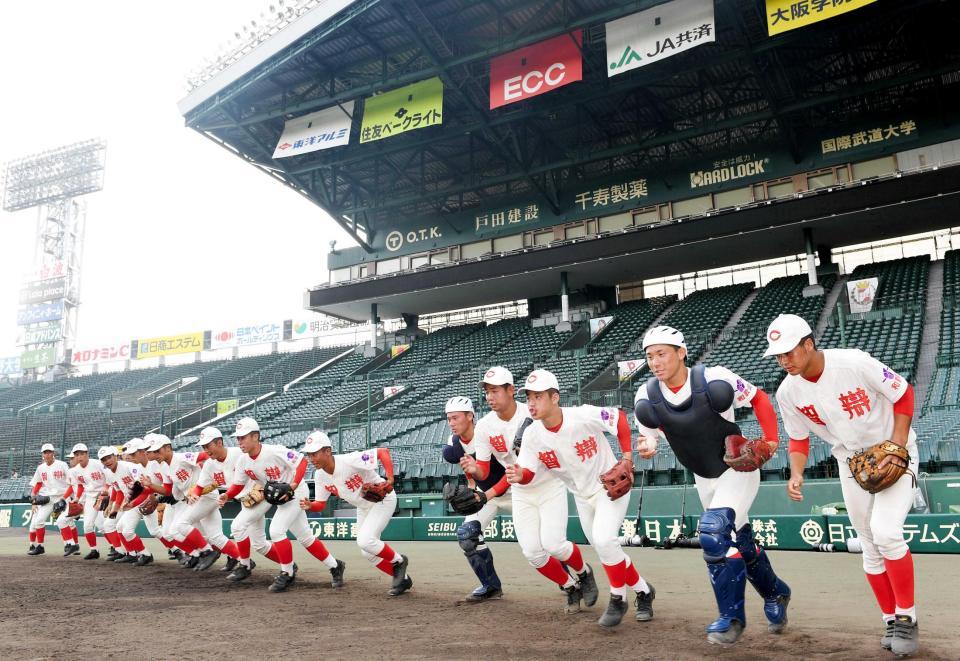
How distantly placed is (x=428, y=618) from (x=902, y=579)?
3.86 meters

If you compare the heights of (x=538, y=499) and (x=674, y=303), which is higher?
(x=674, y=303)

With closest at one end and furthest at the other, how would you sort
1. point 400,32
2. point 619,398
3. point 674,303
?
point 619,398
point 400,32
point 674,303

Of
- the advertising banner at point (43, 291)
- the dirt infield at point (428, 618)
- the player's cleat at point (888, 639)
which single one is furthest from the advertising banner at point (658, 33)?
the advertising banner at point (43, 291)

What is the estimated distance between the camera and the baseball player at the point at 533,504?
6691mm

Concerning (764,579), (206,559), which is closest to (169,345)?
(206,559)

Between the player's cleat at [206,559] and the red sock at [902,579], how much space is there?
32.6 ft

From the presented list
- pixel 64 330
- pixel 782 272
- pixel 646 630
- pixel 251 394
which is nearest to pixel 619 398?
pixel 646 630

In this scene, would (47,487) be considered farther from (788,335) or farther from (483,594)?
(788,335)

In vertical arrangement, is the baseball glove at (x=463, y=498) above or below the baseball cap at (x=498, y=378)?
below

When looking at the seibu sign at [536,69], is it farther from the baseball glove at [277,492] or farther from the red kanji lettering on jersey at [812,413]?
the red kanji lettering on jersey at [812,413]

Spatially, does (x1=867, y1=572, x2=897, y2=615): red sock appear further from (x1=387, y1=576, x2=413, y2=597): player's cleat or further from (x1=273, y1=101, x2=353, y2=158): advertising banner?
(x1=273, y1=101, x2=353, y2=158): advertising banner

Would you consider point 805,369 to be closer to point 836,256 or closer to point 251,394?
point 836,256

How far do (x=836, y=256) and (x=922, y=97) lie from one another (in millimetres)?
7157

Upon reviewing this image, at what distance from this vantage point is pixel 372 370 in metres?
34.3
